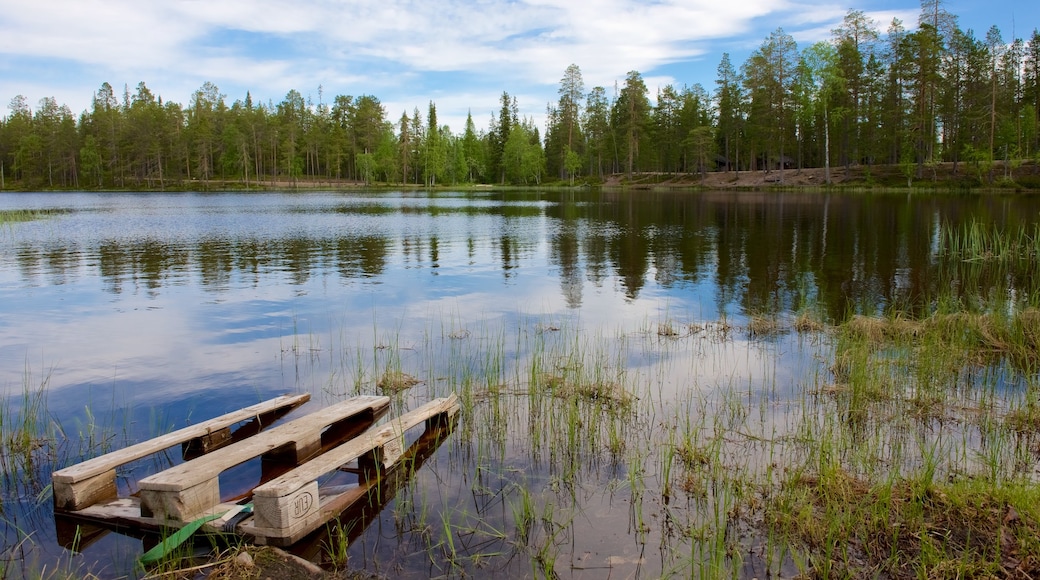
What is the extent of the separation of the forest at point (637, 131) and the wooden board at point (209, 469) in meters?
69.5

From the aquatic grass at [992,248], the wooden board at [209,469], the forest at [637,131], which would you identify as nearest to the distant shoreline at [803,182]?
the forest at [637,131]

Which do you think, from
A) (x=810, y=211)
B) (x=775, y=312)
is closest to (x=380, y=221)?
(x=810, y=211)

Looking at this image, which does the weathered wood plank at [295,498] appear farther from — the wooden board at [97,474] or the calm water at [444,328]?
the wooden board at [97,474]

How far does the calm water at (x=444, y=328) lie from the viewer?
5805 millimetres

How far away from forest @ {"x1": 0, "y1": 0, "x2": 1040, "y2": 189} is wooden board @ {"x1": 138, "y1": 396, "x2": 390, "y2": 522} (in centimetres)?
6955

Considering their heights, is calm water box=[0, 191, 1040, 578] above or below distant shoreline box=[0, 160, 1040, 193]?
below

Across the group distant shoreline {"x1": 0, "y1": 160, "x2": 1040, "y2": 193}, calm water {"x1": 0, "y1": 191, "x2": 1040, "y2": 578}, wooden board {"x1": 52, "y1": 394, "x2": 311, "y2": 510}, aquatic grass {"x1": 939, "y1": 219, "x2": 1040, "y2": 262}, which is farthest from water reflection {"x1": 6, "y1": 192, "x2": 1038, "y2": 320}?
distant shoreline {"x1": 0, "y1": 160, "x2": 1040, "y2": 193}

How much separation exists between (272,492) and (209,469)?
930mm

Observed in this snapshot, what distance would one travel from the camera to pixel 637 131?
340 feet

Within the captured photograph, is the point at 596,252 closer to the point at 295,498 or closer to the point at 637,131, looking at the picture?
the point at 295,498

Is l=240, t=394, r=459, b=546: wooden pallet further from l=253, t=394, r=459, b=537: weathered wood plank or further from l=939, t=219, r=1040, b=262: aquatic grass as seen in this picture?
l=939, t=219, r=1040, b=262: aquatic grass

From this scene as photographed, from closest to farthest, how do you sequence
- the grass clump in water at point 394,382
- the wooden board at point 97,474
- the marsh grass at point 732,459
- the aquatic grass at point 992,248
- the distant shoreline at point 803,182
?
the marsh grass at point 732,459 → the wooden board at point 97,474 → the grass clump in water at point 394,382 → the aquatic grass at point 992,248 → the distant shoreline at point 803,182

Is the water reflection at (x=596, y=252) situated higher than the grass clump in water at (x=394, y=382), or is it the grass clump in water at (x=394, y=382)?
the water reflection at (x=596, y=252)

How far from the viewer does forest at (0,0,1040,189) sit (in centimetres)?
6669
